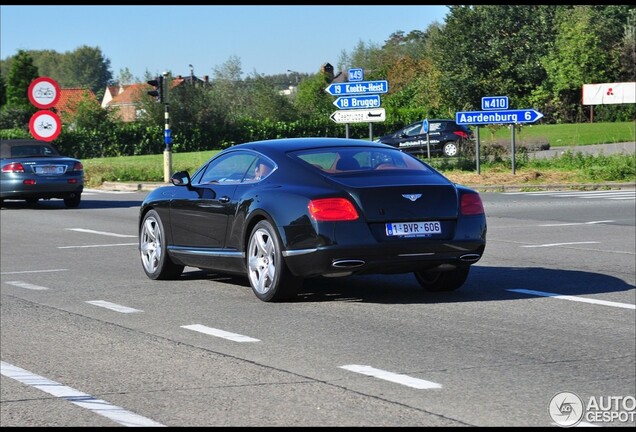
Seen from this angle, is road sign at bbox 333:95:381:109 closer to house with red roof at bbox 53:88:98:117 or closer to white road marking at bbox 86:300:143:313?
white road marking at bbox 86:300:143:313

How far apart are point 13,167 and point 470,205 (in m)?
17.3

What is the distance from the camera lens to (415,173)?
10852mm

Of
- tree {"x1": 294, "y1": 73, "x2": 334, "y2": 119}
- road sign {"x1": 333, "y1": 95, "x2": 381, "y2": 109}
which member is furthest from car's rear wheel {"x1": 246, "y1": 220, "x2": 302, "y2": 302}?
tree {"x1": 294, "y1": 73, "x2": 334, "y2": 119}

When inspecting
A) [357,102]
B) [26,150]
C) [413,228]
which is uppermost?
[357,102]

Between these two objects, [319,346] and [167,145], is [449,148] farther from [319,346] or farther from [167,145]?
[319,346]

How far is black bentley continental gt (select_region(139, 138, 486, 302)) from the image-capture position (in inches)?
401

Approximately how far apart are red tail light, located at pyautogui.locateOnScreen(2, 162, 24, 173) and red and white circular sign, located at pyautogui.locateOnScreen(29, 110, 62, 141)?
6.97m

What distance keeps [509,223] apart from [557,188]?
11432mm

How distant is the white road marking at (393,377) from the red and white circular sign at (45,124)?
87.5 feet

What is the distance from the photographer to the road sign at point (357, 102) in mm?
34062

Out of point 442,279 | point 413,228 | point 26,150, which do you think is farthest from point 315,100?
point 413,228

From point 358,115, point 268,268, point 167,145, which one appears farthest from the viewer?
point 167,145

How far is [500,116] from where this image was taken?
33250mm

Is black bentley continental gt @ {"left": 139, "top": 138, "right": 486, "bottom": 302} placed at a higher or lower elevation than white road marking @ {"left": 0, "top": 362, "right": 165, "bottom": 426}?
higher
